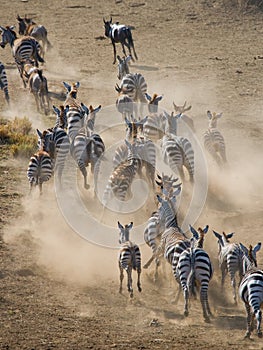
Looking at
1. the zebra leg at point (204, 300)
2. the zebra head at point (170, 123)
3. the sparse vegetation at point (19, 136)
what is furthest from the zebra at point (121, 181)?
the zebra leg at point (204, 300)

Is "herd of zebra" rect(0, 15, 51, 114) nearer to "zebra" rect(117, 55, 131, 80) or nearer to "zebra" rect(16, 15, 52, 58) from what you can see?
"zebra" rect(16, 15, 52, 58)

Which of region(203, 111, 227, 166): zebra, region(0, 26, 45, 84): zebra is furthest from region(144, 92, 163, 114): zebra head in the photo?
region(0, 26, 45, 84): zebra

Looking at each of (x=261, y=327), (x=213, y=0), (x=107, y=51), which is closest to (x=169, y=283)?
(x=261, y=327)

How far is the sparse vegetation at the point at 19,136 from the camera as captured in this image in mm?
19172

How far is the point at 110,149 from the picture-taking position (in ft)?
63.3

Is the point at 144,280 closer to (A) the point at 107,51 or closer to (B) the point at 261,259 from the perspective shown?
(B) the point at 261,259

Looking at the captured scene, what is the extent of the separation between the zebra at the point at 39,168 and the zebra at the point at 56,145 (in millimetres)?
1035

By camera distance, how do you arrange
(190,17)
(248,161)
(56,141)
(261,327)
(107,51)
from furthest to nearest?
1. (190,17)
2. (107,51)
3. (248,161)
4. (56,141)
5. (261,327)

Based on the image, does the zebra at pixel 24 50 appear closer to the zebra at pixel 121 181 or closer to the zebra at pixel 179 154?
the zebra at pixel 179 154

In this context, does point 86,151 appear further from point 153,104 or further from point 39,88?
point 39,88

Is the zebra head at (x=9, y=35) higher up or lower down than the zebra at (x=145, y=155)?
higher up

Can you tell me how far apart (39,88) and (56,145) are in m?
5.64

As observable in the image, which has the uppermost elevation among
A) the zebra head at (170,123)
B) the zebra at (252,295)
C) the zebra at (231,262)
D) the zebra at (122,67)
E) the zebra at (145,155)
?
the zebra at (122,67)

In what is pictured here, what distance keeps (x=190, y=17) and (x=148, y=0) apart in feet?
11.2
